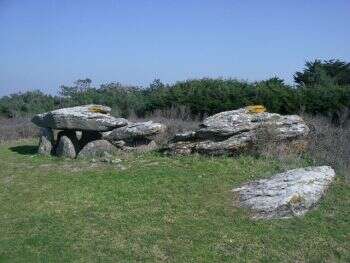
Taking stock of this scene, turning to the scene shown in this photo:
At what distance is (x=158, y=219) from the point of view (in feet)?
29.3

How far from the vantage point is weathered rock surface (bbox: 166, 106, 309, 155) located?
12742mm

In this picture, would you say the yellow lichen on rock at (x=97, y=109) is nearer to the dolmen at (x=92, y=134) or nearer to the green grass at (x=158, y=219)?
the dolmen at (x=92, y=134)

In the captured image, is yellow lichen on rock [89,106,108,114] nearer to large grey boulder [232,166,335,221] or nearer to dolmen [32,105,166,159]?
dolmen [32,105,166,159]

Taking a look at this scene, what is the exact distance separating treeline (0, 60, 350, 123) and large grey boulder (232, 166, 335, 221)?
6630 millimetres

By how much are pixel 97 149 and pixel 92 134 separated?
1.35 m

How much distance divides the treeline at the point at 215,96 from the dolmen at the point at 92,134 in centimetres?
520

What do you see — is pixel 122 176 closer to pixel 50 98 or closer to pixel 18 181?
pixel 18 181

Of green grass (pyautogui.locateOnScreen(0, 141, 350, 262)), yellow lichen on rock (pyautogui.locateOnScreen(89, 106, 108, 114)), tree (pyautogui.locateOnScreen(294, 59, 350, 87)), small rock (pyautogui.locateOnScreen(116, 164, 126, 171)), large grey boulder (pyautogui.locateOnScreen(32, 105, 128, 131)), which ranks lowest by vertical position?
green grass (pyautogui.locateOnScreen(0, 141, 350, 262))

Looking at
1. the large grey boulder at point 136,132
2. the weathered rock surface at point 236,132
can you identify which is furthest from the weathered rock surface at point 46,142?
the weathered rock surface at point 236,132

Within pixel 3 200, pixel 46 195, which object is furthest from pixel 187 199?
pixel 3 200

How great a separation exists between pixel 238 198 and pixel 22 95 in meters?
26.6

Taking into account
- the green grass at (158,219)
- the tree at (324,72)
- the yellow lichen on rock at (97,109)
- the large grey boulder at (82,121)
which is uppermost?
the tree at (324,72)

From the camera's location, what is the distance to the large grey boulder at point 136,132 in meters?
14.5

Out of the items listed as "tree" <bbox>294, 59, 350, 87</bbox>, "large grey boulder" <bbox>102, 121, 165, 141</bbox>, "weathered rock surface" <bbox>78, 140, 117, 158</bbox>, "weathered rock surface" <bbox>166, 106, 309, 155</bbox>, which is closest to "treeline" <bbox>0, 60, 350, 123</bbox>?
"tree" <bbox>294, 59, 350, 87</bbox>
